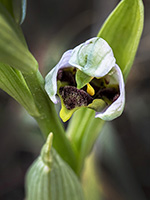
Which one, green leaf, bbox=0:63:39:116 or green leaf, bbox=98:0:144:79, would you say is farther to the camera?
green leaf, bbox=98:0:144:79

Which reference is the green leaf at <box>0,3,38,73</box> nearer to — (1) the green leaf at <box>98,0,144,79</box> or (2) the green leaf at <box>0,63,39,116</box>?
(2) the green leaf at <box>0,63,39,116</box>

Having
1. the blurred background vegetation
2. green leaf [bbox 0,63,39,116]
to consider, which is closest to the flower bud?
green leaf [bbox 0,63,39,116]

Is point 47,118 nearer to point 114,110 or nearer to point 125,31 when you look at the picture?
point 114,110

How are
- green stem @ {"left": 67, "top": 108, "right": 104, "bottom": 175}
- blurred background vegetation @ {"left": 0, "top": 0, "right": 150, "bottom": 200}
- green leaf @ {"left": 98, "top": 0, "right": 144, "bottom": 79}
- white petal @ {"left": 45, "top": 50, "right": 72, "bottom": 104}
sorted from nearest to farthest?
white petal @ {"left": 45, "top": 50, "right": 72, "bottom": 104}
green leaf @ {"left": 98, "top": 0, "right": 144, "bottom": 79}
green stem @ {"left": 67, "top": 108, "right": 104, "bottom": 175}
blurred background vegetation @ {"left": 0, "top": 0, "right": 150, "bottom": 200}

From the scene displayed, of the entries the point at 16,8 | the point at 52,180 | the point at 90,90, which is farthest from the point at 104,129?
the point at 16,8

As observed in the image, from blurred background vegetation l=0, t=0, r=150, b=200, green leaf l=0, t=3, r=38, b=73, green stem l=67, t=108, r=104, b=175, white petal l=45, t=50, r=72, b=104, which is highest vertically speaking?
green leaf l=0, t=3, r=38, b=73

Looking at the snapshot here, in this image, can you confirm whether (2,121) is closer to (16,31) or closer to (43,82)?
(43,82)
